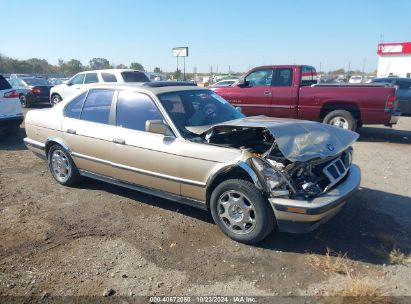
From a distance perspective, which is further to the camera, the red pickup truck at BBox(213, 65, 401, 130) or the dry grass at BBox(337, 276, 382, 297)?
the red pickup truck at BBox(213, 65, 401, 130)

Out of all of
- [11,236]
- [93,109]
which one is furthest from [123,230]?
[93,109]

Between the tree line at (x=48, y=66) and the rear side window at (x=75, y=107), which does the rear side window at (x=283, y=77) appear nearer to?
the rear side window at (x=75, y=107)

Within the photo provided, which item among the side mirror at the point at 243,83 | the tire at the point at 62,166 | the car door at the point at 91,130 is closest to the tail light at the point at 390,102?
the side mirror at the point at 243,83

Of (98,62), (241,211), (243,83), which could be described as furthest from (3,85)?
(98,62)

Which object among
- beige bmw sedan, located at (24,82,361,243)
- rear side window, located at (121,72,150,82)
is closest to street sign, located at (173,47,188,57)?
rear side window, located at (121,72,150,82)

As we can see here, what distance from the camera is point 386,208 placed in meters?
4.62

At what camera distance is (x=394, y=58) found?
4769 cm

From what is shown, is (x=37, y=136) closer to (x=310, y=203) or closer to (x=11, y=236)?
(x=11, y=236)

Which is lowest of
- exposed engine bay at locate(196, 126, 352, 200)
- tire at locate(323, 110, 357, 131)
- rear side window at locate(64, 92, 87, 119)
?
tire at locate(323, 110, 357, 131)

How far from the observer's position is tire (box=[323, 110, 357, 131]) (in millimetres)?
8828

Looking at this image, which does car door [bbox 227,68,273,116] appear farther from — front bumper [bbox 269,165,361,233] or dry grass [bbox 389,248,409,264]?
dry grass [bbox 389,248,409,264]

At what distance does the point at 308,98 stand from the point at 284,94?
656mm

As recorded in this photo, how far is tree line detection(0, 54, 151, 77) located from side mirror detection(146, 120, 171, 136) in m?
50.8

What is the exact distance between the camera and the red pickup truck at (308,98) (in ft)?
28.1
